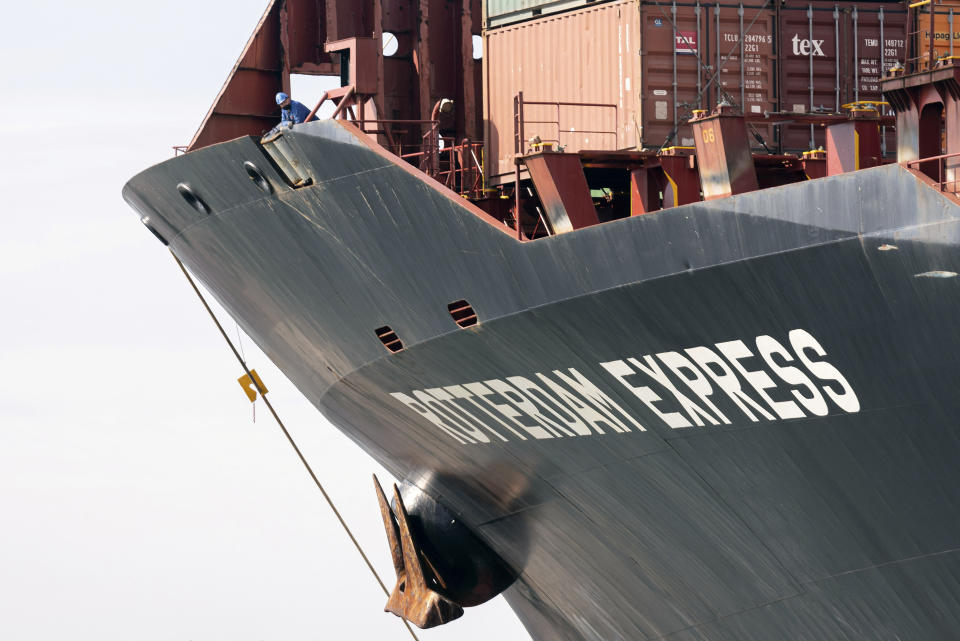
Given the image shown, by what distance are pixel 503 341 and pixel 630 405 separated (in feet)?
6.08

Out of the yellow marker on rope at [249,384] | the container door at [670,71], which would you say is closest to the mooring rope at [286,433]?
the yellow marker on rope at [249,384]

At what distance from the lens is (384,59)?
79.5 ft

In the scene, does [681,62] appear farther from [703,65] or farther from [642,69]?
[642,69]

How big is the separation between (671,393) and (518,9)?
28.0 ft

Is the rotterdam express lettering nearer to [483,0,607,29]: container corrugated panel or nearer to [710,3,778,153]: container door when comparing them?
[710,3,778,153]: container door

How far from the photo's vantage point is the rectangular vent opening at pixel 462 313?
16.6m

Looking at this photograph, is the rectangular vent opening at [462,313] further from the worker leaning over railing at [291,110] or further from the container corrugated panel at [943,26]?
the container corrugated panel at [943,26]

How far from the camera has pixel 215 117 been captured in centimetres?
2467

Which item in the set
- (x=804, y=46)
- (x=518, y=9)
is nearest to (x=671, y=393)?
(x=804, y=46)

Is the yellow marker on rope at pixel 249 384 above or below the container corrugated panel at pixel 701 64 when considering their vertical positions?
below

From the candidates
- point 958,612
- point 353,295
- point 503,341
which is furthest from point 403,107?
point 958,612

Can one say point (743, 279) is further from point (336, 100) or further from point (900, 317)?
point (336, 100)

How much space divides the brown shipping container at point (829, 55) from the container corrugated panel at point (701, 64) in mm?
335

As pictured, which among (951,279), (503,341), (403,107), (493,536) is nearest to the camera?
(951,279)
